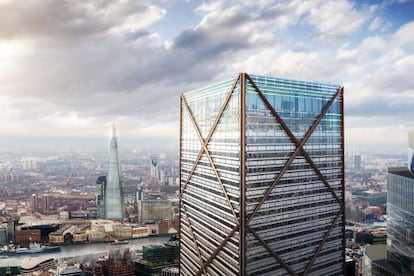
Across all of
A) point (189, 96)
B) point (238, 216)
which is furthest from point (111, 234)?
point (238, 216)

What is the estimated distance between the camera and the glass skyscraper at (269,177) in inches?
1030

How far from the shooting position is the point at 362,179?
97562mm

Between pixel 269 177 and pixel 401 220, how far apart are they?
2570 centimetres

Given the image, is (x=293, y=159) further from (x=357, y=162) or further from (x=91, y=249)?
(x=357, y=162)

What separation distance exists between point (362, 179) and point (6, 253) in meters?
89.8

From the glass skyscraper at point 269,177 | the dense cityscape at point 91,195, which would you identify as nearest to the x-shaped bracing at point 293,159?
the glass skyscraper at point 269,177

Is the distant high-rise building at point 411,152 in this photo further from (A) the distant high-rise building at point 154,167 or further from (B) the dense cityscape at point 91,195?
(A) the distant high-rise building at point 154,167

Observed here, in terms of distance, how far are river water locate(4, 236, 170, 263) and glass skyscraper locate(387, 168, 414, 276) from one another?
49385mm

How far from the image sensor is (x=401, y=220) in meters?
42.6

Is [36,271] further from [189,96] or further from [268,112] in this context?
[268,112]

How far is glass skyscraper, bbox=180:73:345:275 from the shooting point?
2616 centimetres

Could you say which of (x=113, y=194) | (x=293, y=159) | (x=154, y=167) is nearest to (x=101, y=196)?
(x=113, y=194)

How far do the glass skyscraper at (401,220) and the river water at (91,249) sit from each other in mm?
49385

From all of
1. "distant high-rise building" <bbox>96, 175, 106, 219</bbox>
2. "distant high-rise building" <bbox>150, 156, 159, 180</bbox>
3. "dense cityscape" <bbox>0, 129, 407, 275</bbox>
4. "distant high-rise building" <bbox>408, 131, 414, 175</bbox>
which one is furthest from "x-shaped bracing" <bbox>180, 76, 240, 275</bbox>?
"distant high-rise building" <bbox>150, 156, 159, 180</bbox>
